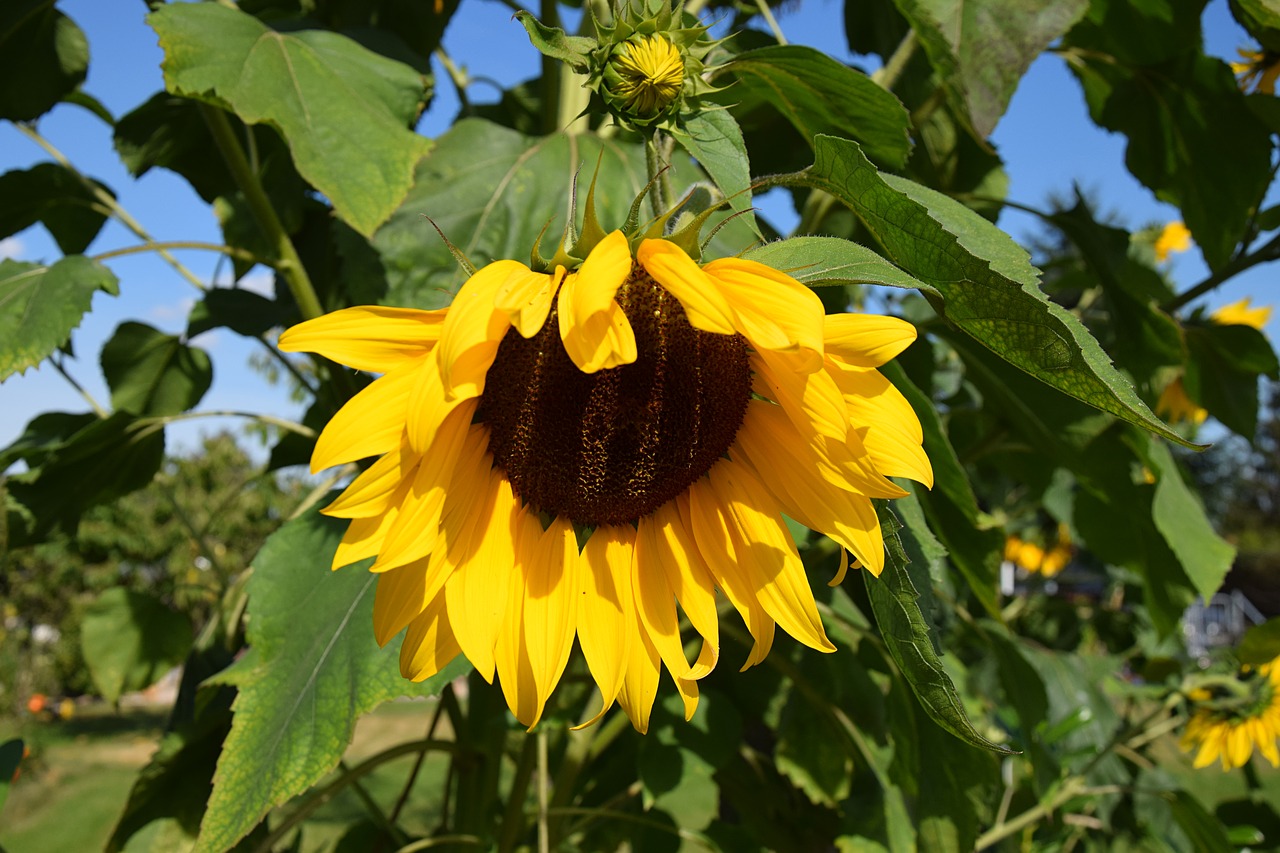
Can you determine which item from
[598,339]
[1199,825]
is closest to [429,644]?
[598,339]

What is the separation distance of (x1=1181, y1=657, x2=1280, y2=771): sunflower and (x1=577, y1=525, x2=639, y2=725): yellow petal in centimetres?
187

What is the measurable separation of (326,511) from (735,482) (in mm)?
285

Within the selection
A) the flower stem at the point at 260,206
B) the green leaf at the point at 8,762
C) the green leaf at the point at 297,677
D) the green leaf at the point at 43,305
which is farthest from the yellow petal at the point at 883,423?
the green leaf at the point at 8,762

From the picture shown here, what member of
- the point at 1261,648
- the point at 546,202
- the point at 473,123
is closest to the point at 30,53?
the point at 473,123

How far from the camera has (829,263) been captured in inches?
A: 21.0

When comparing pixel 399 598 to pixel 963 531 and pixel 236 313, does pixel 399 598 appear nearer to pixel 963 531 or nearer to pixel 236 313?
pixel 963 531

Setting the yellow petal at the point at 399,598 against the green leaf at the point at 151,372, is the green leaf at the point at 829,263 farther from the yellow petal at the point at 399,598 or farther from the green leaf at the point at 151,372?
the green leaf at the point at 151,372

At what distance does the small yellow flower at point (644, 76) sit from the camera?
0.65m

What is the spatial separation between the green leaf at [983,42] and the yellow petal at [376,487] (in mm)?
641

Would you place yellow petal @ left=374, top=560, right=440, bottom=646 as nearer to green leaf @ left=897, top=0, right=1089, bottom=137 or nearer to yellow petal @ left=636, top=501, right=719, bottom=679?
yellow petal @ left=636, top=501, right=719, bottom=679

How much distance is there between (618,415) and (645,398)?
0.02 meters

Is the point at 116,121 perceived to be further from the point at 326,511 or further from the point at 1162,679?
the point at 1162,679

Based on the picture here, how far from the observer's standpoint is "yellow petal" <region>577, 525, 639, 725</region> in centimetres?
61

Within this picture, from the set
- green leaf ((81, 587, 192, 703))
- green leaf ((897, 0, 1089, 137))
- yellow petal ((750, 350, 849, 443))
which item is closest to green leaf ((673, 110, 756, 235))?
yellow petal ((750, 350, 849, 443))
